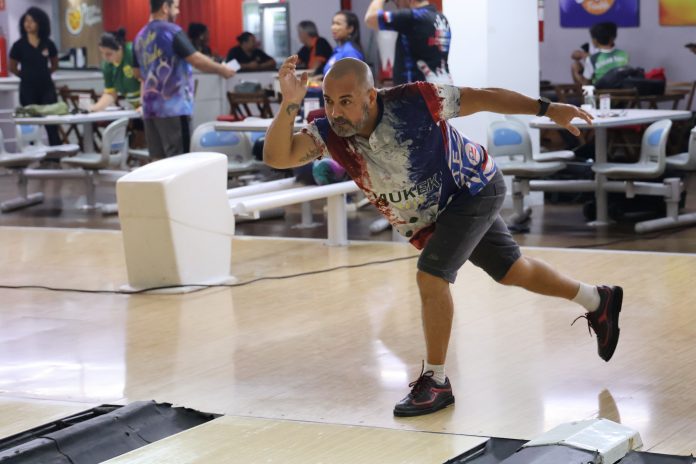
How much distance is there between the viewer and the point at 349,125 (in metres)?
3.95

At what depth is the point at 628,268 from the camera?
6504 millimetres

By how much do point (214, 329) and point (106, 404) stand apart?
1.23 metres

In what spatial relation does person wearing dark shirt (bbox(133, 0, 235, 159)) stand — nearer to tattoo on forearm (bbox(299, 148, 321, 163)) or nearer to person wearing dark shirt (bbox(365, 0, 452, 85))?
person wearing dark shirt (bbox(365, 0, 452, 85))

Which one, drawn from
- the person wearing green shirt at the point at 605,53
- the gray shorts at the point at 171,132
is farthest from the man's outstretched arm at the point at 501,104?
the person wearing green shirt at the point at 605,53

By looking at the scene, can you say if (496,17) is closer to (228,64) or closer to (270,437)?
(228,64)

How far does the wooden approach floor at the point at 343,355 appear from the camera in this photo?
3.93 m

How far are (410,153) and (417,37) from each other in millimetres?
4056

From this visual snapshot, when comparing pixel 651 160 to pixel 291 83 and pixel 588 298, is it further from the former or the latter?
pixel 291 83

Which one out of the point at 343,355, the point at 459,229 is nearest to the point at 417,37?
→ the point at 343,355

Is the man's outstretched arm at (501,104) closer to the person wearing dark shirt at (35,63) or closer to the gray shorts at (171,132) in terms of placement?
the gray shorts at (171,132)

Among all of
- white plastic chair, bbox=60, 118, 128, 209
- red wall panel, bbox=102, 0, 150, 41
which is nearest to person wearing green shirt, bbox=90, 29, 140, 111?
white plastic chair, bbox=60, 118, 128, 209

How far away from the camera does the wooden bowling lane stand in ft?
11.8

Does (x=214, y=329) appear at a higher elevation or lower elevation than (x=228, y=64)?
lower

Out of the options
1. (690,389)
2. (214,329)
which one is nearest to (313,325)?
(214,329)
